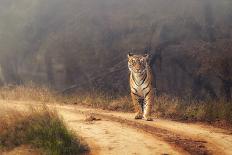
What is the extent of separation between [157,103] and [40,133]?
251 inches

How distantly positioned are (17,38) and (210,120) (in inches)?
530

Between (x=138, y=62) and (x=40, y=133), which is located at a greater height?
(x=138, y=62)

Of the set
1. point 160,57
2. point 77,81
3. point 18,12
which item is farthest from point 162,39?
point 18,12

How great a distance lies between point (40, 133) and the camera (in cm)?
1270

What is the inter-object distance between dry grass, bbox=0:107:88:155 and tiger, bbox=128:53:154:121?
11.9ft

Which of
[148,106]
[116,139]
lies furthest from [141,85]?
[116,139]

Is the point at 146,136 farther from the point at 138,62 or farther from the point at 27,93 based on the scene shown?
the point at 27,93

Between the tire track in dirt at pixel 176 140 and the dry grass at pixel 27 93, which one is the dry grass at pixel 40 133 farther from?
the dry grass at pixel 27 93

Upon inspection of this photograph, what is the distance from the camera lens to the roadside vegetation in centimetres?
1642

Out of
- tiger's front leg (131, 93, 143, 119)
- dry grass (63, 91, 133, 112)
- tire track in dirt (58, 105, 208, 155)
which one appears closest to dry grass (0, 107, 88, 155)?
tire track in dirt (58, 105, 208, 155)

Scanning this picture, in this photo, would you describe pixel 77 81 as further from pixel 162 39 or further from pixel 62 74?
pixel 162 39

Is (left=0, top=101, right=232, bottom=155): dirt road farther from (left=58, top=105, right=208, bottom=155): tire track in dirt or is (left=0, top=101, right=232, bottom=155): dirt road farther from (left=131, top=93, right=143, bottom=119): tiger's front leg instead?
(left=131, top=93, right=143, bottom=119): tiger's front leg

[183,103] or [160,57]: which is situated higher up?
[160,57]

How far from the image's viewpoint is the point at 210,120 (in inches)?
638
